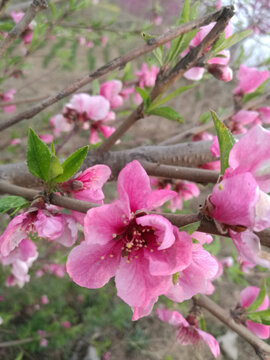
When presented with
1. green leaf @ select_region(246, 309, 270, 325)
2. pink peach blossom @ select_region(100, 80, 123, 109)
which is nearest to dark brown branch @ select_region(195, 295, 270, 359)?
green leaf @ select_region(246, 309, 270, 325)

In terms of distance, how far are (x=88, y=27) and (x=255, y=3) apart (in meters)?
0.88

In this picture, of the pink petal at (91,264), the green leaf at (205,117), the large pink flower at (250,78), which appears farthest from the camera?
the green leaf at (205,117)

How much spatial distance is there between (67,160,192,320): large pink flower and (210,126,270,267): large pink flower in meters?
0.07

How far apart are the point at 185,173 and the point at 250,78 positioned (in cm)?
67

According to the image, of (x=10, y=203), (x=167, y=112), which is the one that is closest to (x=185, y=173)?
(x=167, y=112)

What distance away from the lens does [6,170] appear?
0.79 m

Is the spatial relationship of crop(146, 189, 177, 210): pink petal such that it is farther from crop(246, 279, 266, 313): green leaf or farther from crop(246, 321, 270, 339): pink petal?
crop(246, 321, 270, 339): pink petal

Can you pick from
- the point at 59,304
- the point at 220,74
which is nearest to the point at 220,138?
A: the point at 220,74

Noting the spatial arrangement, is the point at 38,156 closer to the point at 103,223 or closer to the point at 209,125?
the point at 103,223

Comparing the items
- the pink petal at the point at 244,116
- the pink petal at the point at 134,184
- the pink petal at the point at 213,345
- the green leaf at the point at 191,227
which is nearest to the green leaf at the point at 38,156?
the pink petal at the point at 134,184

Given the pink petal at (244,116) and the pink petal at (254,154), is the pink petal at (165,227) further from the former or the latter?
the pink petal at (244,116)

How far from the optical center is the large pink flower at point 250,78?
113cm

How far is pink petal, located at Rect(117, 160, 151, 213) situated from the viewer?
1.47 feet

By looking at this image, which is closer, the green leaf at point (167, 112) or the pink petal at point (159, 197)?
the pink petal at point (159, 197)
